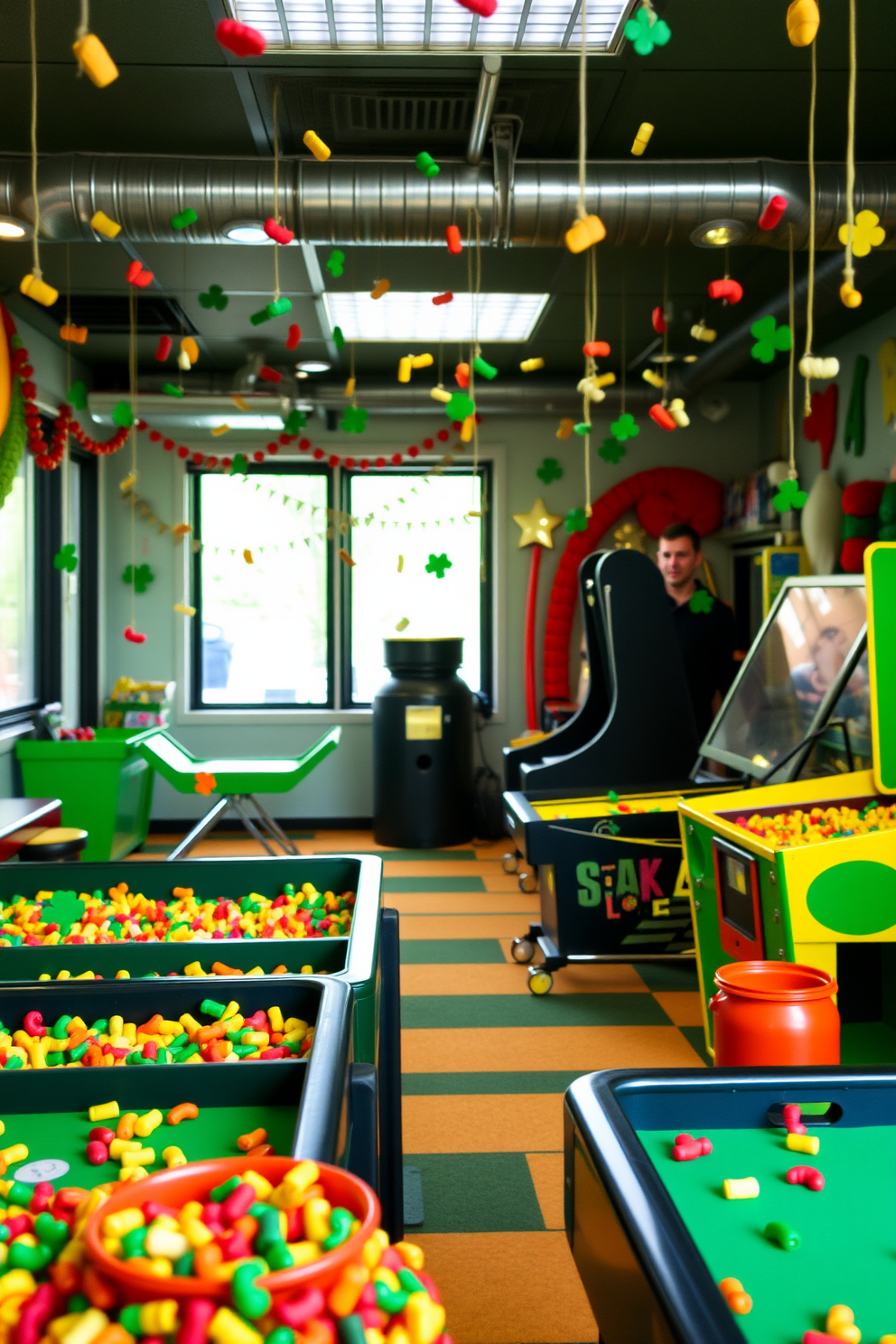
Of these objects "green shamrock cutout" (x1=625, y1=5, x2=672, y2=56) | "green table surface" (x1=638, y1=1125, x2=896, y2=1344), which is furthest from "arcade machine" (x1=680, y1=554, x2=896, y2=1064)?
"green shamrock cutout" (x1=625, y1=5, x2=672, y2=56)

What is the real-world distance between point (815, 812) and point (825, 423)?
3.36m

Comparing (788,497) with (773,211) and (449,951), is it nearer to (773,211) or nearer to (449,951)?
(773,211)

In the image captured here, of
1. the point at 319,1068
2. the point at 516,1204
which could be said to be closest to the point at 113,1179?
the point at 319,1068

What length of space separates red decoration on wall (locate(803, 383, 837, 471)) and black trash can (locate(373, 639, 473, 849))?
7.91 feet

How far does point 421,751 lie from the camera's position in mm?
6609

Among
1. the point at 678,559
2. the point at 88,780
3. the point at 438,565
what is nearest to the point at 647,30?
the point at 678,559

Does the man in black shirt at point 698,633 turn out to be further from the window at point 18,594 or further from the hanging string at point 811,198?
the window at point 18,594

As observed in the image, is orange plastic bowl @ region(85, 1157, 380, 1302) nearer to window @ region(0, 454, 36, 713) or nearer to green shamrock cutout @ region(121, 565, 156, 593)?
window @ region(0, 454, 36, 713)

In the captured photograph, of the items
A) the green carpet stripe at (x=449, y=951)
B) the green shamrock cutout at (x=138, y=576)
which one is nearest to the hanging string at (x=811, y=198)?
the green carpet stripe at (x=449, y=951)

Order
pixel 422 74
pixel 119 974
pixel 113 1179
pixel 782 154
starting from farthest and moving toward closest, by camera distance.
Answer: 1. pixel 782 154
2. pixel 422 74
3. pixel 119 974
4. pixel 113 1179

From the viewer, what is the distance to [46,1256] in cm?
93

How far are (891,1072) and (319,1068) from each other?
2.30 ft

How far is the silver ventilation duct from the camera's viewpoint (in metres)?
3.37

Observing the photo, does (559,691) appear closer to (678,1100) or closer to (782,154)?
(782,154)
